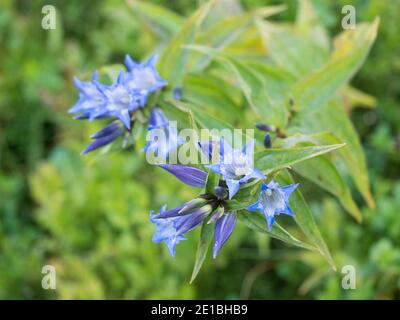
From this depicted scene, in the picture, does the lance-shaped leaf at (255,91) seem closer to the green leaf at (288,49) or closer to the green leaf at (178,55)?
the green leaf at (178,55)

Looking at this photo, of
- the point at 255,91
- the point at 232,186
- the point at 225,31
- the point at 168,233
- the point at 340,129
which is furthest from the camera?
the point at 225,31

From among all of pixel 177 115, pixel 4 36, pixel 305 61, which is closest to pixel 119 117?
pixel 177 115

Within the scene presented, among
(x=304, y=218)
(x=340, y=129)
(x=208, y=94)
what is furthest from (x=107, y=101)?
(x=340, y=129)

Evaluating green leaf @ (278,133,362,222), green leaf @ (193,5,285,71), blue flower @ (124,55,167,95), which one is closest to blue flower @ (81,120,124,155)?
blue flower @ (124,55,167,95)

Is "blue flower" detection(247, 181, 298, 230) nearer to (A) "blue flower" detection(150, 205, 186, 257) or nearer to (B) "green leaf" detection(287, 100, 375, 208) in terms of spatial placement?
(A) "blue flower" detection(150, 205, 186, 257)

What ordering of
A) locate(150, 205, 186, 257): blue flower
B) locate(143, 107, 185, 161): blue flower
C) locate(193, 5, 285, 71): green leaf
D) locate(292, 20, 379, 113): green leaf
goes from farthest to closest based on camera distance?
locate(193, 5, 285, 71): green leaf < locate(292, 20, 379, 113): green leaf < locate(143, 107, 185, 161): blue flower < locate(150, 205, 186, 257): blue flower

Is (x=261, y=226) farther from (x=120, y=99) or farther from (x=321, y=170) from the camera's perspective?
(x=120, y=99)
